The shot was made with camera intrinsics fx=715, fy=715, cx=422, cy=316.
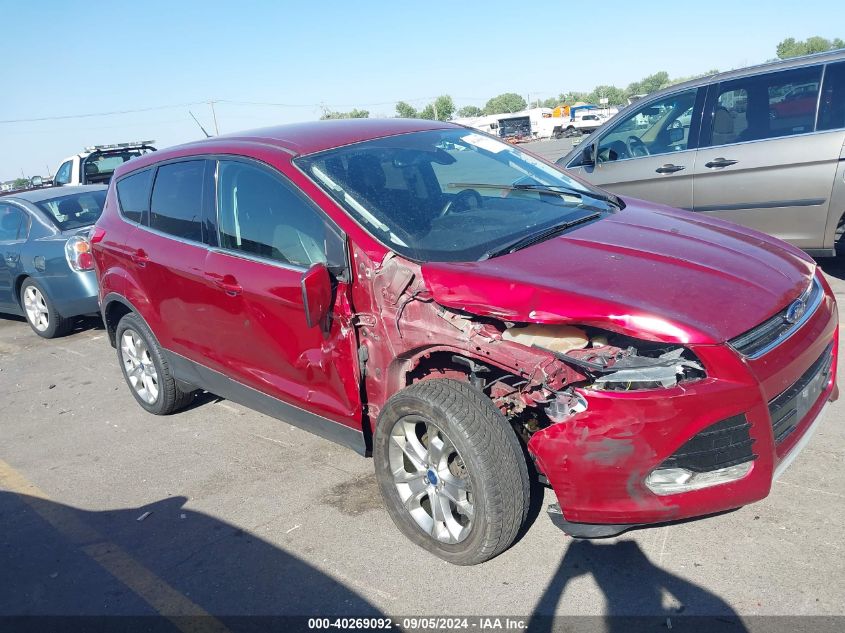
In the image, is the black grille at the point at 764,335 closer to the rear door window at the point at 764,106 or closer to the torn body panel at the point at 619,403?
the torn body panel at the point at 619,403

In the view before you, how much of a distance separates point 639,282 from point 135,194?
12.1 feet

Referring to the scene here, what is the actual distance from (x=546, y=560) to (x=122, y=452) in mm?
2998

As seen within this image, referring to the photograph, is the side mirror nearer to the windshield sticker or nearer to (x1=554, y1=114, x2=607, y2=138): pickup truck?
the windshield sticker

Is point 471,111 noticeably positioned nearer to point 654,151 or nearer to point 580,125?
point 580,125

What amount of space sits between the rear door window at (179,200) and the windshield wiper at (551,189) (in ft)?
5.10

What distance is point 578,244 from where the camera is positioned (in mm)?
3227

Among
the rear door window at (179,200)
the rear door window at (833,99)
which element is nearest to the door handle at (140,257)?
the rear door window at (179,200)

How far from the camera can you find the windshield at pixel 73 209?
25.8 ft

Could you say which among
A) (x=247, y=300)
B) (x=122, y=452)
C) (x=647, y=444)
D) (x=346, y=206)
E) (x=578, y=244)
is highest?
(x=346, y=206)

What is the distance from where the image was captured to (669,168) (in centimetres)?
655

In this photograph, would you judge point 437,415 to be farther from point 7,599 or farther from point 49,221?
point 49,221

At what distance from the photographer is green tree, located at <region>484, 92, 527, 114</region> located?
12095cm

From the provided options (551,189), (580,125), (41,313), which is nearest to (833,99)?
(551,189)

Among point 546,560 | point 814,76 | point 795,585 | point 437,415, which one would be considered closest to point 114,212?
point 437,415
